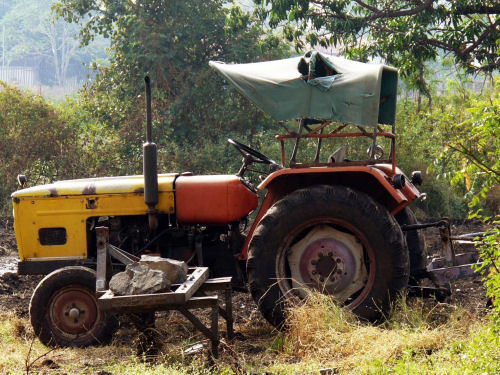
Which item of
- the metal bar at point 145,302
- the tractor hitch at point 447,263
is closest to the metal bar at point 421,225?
the tractor hitch at point 447,263

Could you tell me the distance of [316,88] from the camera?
6332 mm

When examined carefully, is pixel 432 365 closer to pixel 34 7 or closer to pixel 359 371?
pixel 359 371

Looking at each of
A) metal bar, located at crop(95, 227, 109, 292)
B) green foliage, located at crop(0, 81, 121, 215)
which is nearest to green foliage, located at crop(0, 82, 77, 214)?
green foliage, located at crop(0, 81, 121, 215)

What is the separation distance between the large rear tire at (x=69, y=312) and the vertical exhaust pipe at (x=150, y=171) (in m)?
0.75

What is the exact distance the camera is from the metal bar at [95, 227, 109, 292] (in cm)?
587

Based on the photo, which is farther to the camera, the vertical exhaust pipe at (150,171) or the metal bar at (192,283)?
the vertical exhaust pipe at (150,171)

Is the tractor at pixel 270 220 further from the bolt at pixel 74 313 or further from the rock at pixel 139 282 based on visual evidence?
the rock at pixel 139 282

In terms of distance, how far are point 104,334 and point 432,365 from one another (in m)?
2.69

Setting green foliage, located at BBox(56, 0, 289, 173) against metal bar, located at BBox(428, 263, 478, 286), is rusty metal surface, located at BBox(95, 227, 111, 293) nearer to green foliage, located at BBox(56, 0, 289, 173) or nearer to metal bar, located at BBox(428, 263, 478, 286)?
metal bar, located at BBox(428, 263, 478, 286)

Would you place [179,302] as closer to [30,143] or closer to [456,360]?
[456,360]

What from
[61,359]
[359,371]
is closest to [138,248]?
[61,359]

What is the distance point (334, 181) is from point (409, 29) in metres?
5.98

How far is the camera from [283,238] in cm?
623

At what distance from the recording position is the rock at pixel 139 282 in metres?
5.30
